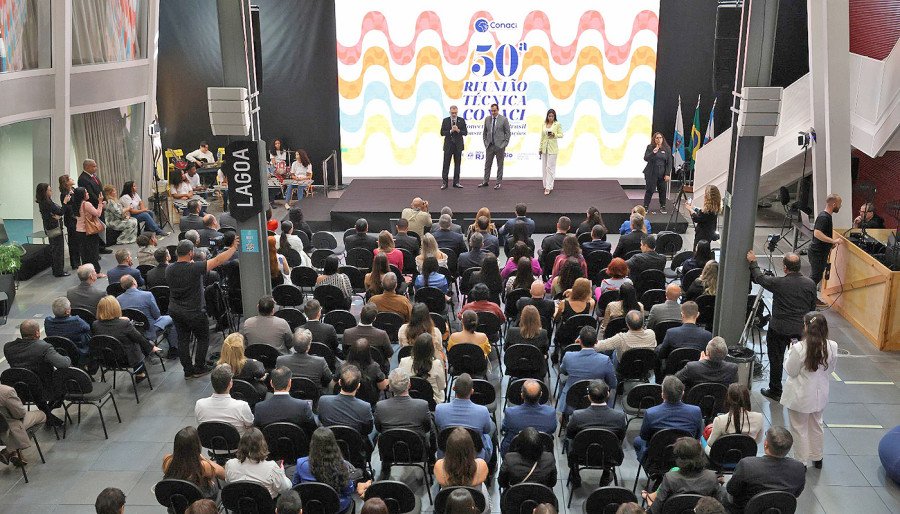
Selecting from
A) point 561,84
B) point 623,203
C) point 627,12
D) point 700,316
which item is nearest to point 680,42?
point 627,12

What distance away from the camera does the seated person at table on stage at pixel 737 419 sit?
22.8ft

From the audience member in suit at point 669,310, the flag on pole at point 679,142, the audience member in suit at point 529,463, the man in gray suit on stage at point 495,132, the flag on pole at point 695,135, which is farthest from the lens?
the flag on pole at point 695,135

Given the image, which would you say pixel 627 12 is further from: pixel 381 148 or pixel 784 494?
pixel 784 494

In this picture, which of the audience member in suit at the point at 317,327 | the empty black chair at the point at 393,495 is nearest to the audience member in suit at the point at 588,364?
the empty black chair at the point at 393,495

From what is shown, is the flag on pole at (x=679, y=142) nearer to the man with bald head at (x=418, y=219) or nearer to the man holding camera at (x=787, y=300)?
the man with bald head at (x=418, y=219)

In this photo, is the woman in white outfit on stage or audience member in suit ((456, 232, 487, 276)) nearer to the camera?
audience member in suit ((456, 232, 487, 276))

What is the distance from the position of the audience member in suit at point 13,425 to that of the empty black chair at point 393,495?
3.70 meters

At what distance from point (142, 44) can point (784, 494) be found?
1630 cm

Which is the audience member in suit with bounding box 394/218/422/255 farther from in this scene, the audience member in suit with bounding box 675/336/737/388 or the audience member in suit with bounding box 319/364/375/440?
the audience member in suit with bounding box 675/336/737/388

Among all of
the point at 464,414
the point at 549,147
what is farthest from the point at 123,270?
the point at 549,147

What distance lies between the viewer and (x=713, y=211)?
41.2 ft

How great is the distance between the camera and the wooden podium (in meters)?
10.9

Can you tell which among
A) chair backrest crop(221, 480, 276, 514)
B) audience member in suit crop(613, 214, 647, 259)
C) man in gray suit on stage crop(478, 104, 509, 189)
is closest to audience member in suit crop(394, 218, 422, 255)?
audience member in suit crop(613, 214, 647, 259)

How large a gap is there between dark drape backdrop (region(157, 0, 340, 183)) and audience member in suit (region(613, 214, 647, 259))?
1003 centimetres
